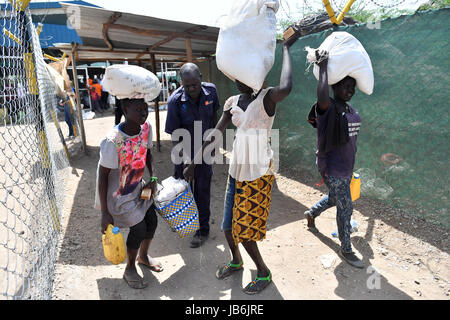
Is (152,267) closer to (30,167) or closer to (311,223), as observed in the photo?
(30,167)

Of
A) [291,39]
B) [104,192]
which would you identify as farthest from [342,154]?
[104,192]

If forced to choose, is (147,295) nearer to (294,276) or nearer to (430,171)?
(294,276)

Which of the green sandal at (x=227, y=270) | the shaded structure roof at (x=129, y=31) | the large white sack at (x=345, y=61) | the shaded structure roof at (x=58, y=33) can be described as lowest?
the green sandal at (x=227, y=270)

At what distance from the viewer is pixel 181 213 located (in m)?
2.43

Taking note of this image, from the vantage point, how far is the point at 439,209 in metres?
3.17

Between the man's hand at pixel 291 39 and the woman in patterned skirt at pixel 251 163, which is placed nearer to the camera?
the man's hand at pixel 291 39

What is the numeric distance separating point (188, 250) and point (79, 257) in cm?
107

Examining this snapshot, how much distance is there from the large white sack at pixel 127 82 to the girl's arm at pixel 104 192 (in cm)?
57

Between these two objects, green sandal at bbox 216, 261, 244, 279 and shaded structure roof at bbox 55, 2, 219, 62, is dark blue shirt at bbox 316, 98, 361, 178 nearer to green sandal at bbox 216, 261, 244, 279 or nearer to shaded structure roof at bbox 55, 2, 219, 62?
green sandal at bbox 216, 261, 244, 279

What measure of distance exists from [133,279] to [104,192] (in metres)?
0.83

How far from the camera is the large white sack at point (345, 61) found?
2.29m

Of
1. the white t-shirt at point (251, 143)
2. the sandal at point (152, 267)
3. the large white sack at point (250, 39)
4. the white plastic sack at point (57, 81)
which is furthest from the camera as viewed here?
the white plastic sack at point (57, 81)

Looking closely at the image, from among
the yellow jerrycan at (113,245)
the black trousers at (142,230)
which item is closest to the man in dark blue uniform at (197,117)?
the black trousers at (142,230)

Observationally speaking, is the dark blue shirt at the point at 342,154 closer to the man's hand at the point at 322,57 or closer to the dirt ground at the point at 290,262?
the man's hand at the point at 322,57
